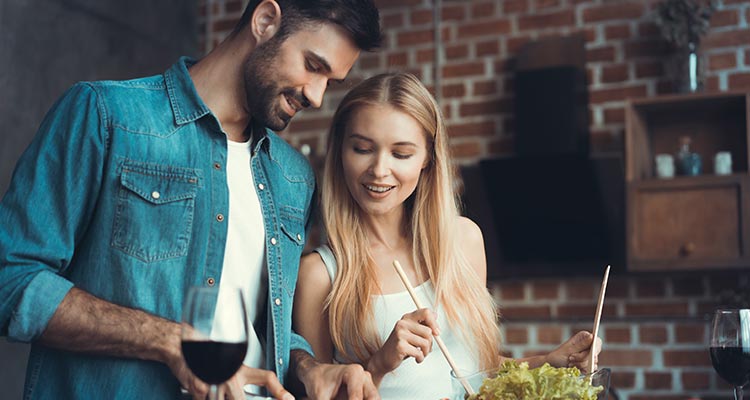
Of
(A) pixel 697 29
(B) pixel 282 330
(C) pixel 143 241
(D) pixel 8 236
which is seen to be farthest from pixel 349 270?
(A) pixel 697 29

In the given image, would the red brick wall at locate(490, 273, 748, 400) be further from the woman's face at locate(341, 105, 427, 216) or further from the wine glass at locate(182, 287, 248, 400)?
the wine glass at locate(182, 287, 248, 400)

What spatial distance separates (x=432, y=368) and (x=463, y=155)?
1.86 meters

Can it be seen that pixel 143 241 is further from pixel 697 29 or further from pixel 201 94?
pixel 697 29

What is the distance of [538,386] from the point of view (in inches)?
49.6

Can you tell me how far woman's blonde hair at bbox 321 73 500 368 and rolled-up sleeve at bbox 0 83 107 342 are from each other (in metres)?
0.59

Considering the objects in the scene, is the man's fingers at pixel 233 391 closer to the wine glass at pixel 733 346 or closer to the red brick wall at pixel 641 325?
the wine glass at pixel 733 346

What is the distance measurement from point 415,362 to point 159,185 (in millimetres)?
670

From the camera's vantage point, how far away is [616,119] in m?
3.43

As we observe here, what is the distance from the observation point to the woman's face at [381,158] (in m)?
1.90

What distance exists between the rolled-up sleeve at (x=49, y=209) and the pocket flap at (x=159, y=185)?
65mm

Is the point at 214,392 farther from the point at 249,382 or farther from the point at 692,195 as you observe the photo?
the point at 692,195

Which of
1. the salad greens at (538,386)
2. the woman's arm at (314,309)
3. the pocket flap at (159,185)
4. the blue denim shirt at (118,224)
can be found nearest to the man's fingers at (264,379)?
the salad greens at (538,386)

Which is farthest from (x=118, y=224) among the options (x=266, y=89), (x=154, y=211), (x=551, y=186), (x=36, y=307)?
(x=551, y=186)

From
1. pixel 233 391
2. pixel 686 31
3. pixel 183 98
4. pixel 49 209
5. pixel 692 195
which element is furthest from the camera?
pixel 686 31
